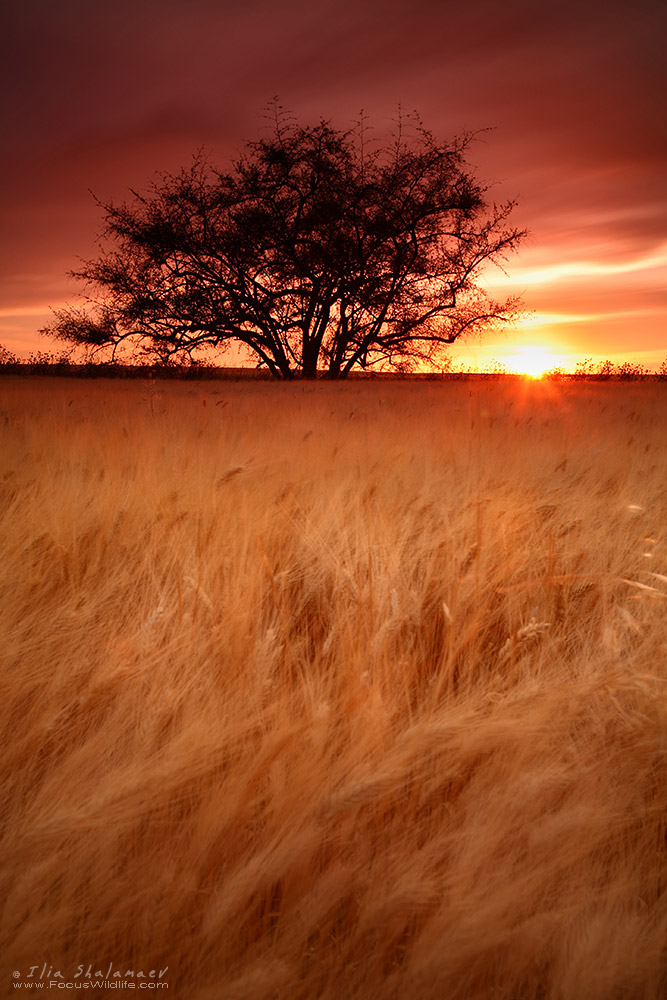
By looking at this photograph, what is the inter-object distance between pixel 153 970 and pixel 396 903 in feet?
0.91

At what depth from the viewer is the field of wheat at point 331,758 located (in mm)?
697

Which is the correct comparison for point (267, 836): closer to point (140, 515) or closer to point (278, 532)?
point (278, 532)

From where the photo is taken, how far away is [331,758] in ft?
3.13

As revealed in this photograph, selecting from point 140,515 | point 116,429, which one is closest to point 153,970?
point 140,515

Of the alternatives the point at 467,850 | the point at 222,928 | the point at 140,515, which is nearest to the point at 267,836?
the point at 222,928

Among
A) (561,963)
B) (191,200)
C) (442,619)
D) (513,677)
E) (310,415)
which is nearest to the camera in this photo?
(561,963)

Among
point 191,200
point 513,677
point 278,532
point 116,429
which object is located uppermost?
point 191,200

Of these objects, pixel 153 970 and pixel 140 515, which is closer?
pixel 153 970

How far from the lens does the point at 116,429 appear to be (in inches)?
157

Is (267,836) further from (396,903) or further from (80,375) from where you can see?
(80,375)

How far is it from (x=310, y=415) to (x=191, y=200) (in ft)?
32.4

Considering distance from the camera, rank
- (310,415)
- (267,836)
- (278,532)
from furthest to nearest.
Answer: (310,415) → (278,532) → (267,836)

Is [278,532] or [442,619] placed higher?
[278,532]

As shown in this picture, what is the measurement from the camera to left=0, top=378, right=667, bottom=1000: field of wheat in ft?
2.29
